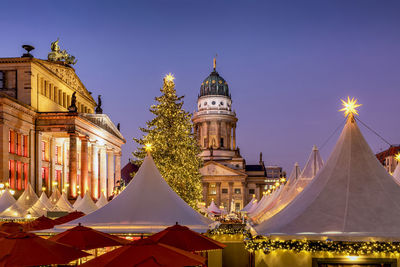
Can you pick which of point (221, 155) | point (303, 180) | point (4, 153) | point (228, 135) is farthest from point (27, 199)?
point (228, 135)

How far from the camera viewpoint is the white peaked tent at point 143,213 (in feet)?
58.0

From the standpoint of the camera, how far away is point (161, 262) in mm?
9312

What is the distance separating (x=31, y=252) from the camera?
432 inches

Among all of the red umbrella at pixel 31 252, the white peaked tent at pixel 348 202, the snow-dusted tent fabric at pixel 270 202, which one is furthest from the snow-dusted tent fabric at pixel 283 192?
the red umbrella at pixel 31 252

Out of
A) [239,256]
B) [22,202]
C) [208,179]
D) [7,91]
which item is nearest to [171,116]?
[22,202]

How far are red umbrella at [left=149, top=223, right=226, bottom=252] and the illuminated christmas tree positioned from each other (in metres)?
22.6

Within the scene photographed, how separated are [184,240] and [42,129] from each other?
4042cm

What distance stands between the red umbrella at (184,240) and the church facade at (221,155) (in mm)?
104461

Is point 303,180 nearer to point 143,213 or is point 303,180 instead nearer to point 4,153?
point 143,213

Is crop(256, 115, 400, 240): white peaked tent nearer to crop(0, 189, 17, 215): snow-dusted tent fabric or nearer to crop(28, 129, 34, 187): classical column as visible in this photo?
crop(0, 189, 17, 215): snow-dusted tent fabric

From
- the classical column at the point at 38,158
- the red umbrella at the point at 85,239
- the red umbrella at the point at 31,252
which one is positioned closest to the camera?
the red umbrella at the point at 31,252

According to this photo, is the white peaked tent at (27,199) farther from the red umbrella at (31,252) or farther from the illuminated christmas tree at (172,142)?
the red umbrella at (31,252)

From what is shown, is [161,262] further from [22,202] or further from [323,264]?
[22,202]

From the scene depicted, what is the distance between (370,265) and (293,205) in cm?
252
